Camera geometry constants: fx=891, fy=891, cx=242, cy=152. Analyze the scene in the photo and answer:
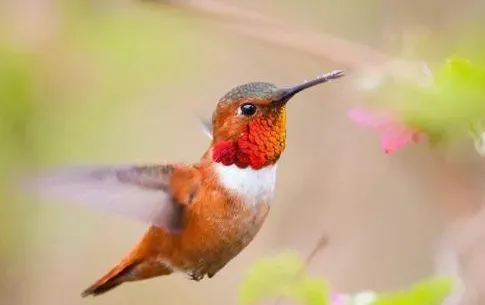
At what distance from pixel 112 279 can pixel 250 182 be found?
0.26 metres

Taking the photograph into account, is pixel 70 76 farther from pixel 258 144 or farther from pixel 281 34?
pixel 258 144

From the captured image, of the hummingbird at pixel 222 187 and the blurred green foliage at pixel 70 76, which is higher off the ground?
the blurred green foliage at pixel 70 76

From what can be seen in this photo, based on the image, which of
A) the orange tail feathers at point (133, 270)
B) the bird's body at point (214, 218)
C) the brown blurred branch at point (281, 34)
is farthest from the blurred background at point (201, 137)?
the orange tail feathers at point (133, 270)

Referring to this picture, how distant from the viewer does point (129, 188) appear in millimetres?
1115

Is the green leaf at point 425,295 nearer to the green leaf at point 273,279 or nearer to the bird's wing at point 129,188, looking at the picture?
the green leaf at point 273,279

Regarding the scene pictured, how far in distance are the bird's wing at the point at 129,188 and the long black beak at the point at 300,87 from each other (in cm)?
17

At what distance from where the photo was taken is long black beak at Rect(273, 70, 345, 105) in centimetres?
112

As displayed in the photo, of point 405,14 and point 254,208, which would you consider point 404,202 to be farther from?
point 254,208

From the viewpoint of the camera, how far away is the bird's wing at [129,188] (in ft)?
3.32

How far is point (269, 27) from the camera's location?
4.88 ft

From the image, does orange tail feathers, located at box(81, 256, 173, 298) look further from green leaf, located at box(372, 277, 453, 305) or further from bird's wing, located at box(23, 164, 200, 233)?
green leaf, located at box(372, 277, 453, 305)

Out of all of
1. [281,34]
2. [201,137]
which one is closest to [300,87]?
[281,34]

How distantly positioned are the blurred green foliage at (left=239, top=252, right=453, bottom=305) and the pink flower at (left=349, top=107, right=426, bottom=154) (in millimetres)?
195

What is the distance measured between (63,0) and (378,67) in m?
1.08
